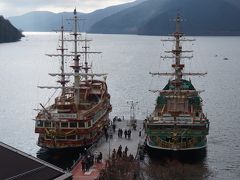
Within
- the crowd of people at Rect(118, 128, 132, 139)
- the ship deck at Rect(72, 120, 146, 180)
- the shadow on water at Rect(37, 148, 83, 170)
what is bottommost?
the shadow on water at Rect(37, 148, 83, 170)

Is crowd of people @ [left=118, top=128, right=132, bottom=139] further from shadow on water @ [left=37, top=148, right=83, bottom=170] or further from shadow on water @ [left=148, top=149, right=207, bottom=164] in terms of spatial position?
shadow on water @ [left=37, top=148, right=83, bottom=170]

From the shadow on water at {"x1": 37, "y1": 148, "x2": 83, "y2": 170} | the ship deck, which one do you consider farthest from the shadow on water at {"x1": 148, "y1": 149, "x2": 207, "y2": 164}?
the shadow on water at {"x1": 37, "y1": 148, "x2": 83, "y2": 170}

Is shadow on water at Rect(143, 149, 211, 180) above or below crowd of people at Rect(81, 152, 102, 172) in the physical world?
below

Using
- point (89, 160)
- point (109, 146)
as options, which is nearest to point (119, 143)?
point (109, 146)

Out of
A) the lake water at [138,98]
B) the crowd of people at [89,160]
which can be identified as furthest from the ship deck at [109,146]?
the lake water at [138,98]

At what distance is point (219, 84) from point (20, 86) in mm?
45823

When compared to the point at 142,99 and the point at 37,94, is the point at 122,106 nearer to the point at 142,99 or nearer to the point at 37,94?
the point at 142,99

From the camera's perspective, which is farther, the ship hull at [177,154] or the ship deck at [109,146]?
the ship hull at [177,154]

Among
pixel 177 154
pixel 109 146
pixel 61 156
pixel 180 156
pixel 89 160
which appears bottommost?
pixel 61 156

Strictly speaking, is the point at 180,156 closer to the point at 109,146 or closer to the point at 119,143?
the point at 119,143

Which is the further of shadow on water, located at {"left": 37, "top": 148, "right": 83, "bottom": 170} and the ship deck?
shadow on water, located at {"left": 37, "top": 148, "right": 83, "bottom": 170}

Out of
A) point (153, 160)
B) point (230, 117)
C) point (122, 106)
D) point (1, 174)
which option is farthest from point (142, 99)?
point (1, 174)

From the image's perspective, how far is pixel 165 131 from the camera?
Result: 54.7 meters

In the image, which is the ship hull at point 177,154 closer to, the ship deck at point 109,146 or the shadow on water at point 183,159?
the shadow on water at point 183,159
